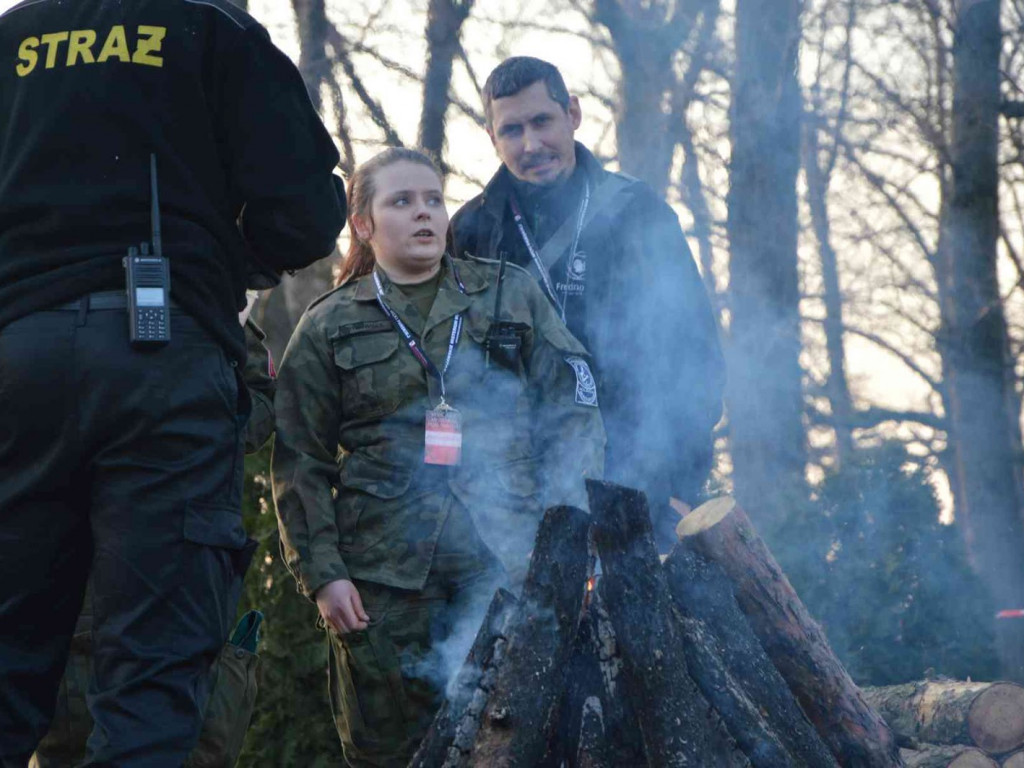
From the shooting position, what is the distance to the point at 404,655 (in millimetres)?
3914

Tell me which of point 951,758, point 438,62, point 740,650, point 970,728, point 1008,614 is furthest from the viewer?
point 438,62

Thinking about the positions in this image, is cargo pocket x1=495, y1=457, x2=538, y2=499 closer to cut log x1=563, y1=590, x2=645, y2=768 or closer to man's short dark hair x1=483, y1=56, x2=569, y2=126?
cut log x1=563, y1=590, x2=645, y2=768

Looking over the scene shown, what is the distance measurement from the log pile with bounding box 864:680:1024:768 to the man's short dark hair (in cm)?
276

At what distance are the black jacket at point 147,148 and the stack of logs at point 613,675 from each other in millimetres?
1009

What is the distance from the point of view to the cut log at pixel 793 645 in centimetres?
388

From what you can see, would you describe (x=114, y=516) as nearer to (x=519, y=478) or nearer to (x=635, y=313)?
(x=519, y=478)

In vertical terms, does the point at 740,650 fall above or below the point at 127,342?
below

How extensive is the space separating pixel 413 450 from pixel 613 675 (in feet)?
3.05

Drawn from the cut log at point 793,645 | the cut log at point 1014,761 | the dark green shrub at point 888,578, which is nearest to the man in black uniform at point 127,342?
the cut log at point 793,645

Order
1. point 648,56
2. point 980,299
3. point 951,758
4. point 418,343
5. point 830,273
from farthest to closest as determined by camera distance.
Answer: point 830,273 < point 648,56 < point 980,299 < point 951,758 < point 418,343

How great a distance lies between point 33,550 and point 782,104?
7516 millimetres

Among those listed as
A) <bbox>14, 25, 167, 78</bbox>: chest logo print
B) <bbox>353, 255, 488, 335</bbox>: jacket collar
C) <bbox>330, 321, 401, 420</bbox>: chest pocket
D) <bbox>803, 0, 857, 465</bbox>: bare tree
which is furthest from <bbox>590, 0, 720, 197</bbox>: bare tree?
<bbox>14, 25, 167, 78</bbox>: chest logo print

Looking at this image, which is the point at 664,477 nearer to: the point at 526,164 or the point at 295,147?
the point at 526,164

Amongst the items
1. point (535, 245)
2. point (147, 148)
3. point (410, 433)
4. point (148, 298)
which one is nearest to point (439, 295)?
point (410, 433)
